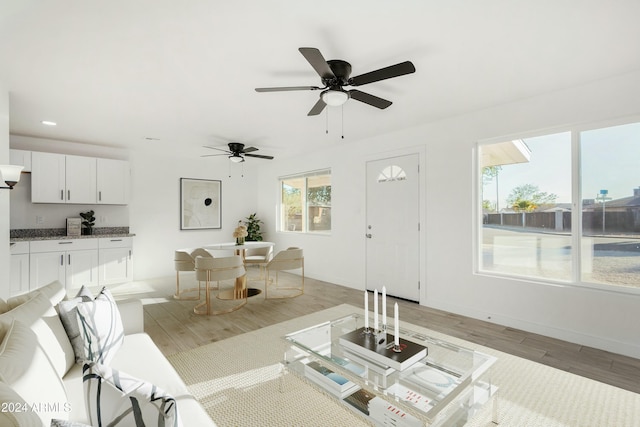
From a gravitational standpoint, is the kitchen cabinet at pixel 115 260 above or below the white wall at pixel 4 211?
below

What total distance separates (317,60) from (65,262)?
5.15 metres

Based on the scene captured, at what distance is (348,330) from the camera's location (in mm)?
2393

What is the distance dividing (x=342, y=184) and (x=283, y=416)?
13.3 feet

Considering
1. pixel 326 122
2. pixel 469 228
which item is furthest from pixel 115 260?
pixel 469 228

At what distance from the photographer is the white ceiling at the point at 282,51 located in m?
1.91

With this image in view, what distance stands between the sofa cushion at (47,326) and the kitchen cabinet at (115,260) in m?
4.04

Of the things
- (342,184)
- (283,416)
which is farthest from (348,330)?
(342,184)

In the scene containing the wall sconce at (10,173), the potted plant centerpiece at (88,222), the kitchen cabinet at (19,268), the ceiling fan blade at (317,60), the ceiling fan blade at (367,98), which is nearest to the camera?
the ceiling fan blade at (317,60)

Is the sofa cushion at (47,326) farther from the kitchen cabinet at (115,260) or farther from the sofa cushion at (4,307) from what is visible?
the kitchen cabinet at (115,260)

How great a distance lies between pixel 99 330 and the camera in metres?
1.63

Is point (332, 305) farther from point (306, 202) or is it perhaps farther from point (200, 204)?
point (200, 204)

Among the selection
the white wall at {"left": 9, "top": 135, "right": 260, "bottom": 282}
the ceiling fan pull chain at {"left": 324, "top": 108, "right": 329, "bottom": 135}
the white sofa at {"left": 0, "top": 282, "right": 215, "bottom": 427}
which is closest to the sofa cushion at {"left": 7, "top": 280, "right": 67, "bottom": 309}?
the white sofa at {"left": 0, "top": 282, "right": 215, "bottom": 427}

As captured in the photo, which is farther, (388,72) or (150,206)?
(150,206)

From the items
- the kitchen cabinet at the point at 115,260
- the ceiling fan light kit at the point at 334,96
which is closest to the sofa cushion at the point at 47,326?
the ceiling fan light kit at the point at 334,96
